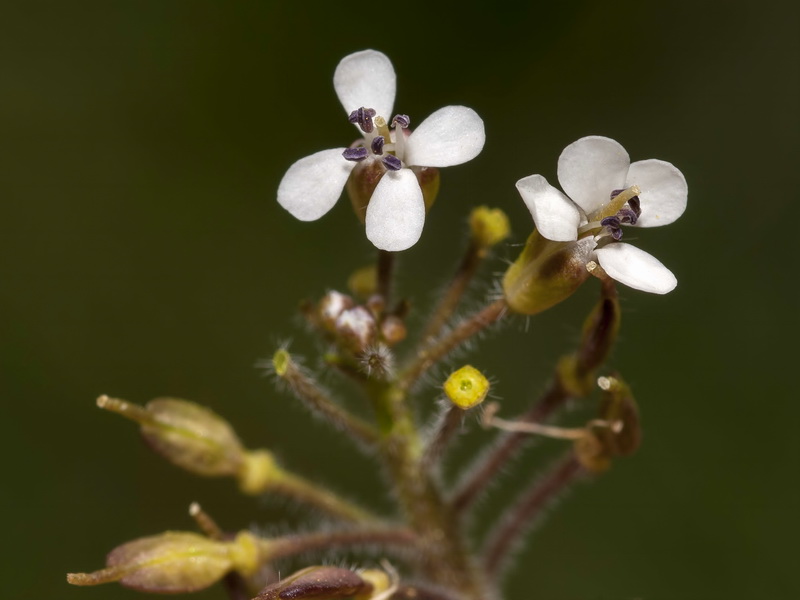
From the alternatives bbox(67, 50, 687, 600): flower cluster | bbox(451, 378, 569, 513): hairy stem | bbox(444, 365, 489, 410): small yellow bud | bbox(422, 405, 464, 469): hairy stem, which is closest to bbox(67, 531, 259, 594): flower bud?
bbox(67, 50, 687, 600): flower cluster

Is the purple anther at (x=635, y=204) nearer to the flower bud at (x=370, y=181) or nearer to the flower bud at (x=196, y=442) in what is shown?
the flower bud at (x=370, y=181)

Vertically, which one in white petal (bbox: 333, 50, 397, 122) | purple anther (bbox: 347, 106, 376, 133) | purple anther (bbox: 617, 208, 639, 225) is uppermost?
white petal (bbox: 333, 50, 397, 122)

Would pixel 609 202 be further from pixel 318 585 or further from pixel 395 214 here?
pixel 318 585

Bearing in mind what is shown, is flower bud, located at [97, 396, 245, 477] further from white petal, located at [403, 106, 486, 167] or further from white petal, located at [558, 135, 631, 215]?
white petal, located at [558, 135, 631, 215]

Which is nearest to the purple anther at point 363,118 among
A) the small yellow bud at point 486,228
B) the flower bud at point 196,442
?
the small yellow bud at point 486,228

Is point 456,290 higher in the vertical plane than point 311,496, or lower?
higher

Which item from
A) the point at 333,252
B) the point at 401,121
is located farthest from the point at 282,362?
the point at 333,252
